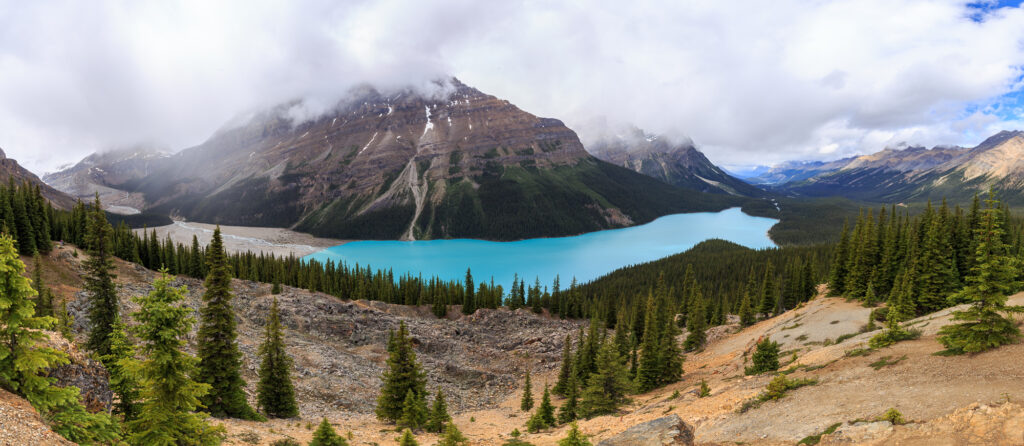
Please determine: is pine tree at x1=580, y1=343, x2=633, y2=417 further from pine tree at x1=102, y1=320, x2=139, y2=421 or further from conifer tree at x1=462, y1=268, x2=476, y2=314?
conifer tree at x1=462, y1=268, x2=476, y2=314

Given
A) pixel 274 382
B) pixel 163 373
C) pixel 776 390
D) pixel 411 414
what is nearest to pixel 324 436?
pixel 163 373

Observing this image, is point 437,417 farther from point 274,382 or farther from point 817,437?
point 817,437

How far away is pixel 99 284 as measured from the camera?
25234 millimetres

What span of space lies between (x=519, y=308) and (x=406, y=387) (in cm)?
5180

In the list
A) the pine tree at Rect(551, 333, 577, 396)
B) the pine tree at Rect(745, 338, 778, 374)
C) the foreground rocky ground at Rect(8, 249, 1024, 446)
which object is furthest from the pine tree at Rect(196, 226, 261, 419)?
the pine tree at Rect(745, 338, 778, 374)

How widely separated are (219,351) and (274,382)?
5.01 meters

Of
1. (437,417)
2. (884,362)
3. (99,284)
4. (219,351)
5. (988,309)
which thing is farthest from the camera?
(437,417)

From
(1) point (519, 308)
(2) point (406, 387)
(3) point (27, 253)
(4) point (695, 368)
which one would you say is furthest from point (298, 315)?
(4) point (695, 368)

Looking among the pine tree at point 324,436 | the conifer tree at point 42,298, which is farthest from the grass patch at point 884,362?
the conifer tree at point 42,298

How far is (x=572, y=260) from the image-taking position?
179m

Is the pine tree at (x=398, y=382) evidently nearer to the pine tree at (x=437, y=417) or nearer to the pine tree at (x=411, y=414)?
the pine tree at (x=411, y=414)

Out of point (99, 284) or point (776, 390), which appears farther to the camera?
point (99, 284)

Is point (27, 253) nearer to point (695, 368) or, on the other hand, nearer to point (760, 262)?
point (695, 368)

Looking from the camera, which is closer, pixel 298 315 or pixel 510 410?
pixel 510 410
